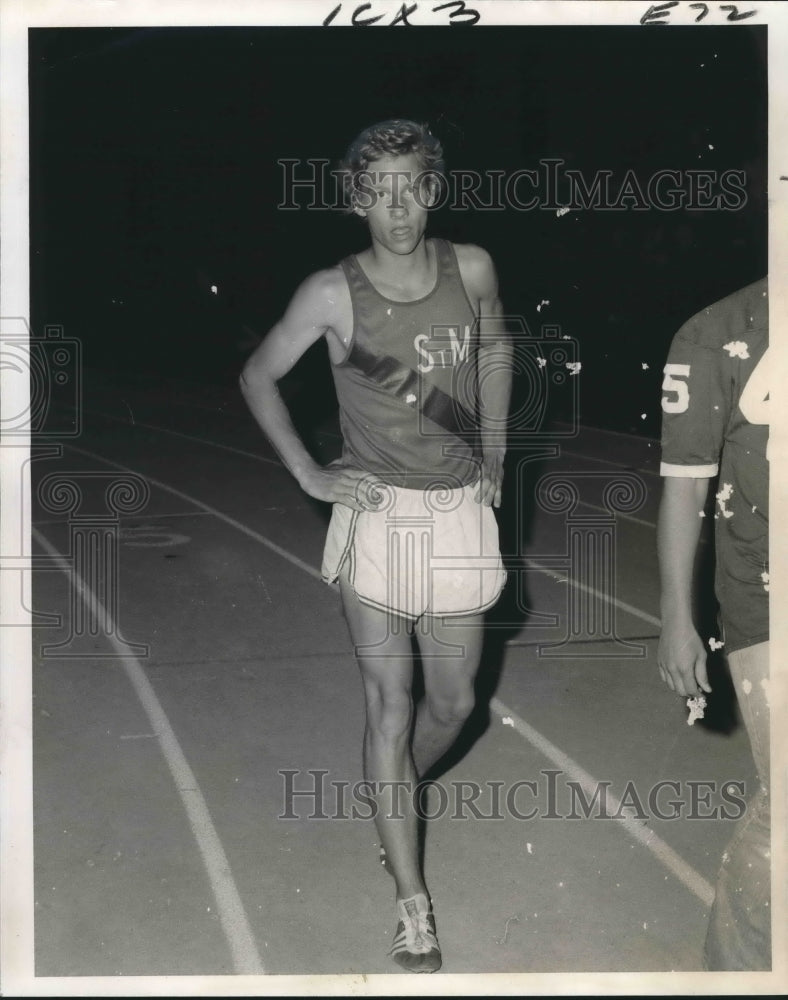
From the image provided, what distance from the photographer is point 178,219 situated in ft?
78.8

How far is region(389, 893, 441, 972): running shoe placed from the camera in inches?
134

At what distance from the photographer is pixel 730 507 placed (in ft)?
9.71

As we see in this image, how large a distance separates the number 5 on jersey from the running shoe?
1603 millimetres

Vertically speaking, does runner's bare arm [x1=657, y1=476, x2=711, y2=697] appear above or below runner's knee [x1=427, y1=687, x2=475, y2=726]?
above

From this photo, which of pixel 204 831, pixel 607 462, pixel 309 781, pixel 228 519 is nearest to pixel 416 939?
pixel 204 831

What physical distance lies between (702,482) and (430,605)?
3.34 feet

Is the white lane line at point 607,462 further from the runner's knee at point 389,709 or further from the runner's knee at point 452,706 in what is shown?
the runner's knee at point 389,709

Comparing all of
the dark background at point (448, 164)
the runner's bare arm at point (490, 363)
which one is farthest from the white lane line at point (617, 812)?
the dark background at point (448, 164)

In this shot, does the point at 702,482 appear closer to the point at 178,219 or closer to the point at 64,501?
the point at 64,501

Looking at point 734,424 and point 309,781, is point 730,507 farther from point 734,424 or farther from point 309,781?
point 309,781

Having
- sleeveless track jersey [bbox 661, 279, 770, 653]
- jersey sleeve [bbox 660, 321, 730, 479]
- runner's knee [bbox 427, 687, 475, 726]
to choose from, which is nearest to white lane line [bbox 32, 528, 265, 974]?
runner's knee [bbox 427, 687, 475, 726]

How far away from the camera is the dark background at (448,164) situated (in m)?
13.7

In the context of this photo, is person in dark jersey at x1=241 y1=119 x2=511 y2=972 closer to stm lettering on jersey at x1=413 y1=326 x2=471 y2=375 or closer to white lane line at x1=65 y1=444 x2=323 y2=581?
stm lettering on jersey at x1=413 y1=326 x2=471 y2=375

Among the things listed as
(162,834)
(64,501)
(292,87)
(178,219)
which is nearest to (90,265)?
(178,219)
